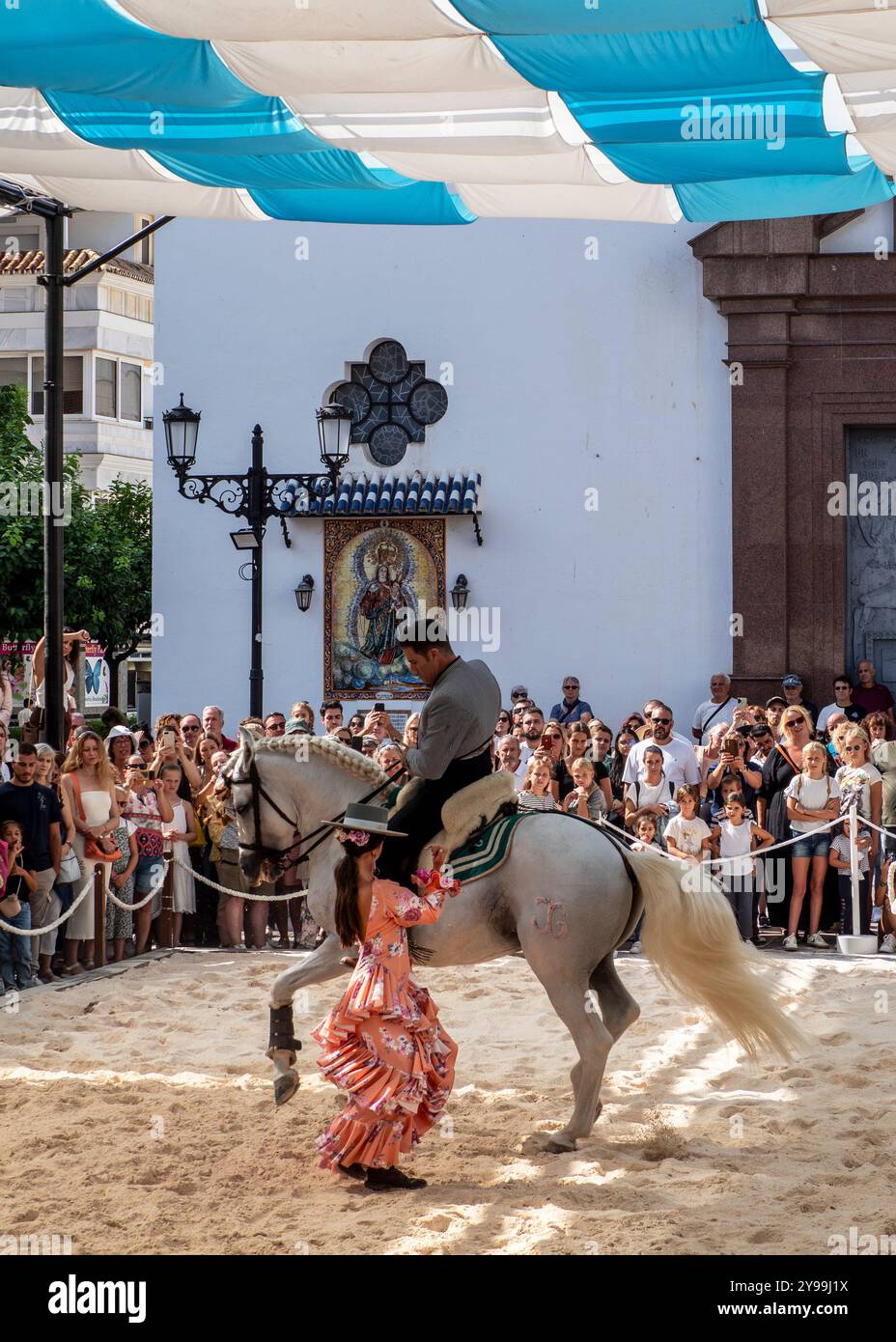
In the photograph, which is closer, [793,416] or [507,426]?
[793,416]

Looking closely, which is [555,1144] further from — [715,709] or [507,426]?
[507,426]

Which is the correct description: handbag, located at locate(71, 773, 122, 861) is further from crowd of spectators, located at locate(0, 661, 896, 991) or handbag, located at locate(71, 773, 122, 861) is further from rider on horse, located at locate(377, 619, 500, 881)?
rider on horse, located at locate(377, 619, 500, 881)

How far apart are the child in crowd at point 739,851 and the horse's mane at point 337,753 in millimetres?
5287

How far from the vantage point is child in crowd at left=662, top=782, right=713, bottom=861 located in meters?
11.9

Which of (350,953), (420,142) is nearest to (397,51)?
(420,142)

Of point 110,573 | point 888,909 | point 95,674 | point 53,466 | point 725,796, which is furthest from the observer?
point 95,674

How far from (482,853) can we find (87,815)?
16.6 ft

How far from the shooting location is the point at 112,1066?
8.25 meters

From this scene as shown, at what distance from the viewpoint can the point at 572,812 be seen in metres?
11.4

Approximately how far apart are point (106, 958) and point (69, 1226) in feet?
20.0

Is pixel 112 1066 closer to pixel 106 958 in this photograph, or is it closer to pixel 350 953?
pixel 350 953

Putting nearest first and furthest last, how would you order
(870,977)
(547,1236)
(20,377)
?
(547,1236)
(870,977)
(20,377)

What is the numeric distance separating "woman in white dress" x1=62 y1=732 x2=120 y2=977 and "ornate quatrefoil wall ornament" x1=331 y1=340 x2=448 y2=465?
933cm

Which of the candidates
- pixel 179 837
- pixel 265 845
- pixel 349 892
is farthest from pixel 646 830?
pixel 349 892
